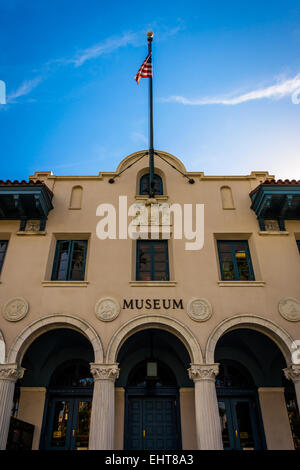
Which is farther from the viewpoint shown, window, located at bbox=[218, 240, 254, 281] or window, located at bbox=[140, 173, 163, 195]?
window, located at bbox=[140, 173, 163, 195]

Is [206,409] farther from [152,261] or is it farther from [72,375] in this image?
[72,375]

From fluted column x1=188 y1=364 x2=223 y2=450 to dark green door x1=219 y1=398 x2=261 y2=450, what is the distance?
2.88 metres

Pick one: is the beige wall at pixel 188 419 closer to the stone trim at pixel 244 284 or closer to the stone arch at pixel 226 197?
the stone trim at pixel 244 284

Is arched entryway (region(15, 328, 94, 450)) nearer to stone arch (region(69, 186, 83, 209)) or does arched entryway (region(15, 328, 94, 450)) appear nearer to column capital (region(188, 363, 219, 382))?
column capital (region(188, 363, 219, 382))

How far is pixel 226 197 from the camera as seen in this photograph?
13.9m

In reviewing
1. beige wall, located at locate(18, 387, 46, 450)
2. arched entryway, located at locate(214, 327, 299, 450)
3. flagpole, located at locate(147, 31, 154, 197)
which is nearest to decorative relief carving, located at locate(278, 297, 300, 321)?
arched entryway, located at locate(214, 327, 299, 450)

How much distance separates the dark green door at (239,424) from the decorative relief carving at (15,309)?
26.6 feet

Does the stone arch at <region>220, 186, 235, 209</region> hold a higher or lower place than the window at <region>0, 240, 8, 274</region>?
higher

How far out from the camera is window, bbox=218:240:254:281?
12.1 m

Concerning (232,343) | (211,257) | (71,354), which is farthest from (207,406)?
(71,354)

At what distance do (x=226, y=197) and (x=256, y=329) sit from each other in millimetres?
5715

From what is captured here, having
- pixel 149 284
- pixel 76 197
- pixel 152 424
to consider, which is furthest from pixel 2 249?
pixel 152 424

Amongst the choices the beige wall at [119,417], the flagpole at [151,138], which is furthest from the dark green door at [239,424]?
the flagpole at [151,138]

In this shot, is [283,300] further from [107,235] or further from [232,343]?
[107,235]
